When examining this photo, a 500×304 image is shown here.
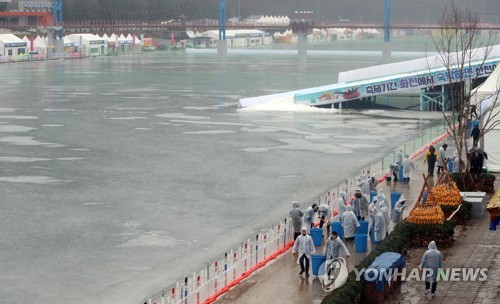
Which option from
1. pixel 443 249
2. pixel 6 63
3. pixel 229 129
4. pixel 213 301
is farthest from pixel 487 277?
pixel 6 63

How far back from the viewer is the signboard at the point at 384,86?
65.7 metres

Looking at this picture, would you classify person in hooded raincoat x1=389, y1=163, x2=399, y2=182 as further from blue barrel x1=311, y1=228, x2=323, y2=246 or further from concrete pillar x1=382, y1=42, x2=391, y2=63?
concrete pillar x1=382, y1=42, x2=391, y2=63

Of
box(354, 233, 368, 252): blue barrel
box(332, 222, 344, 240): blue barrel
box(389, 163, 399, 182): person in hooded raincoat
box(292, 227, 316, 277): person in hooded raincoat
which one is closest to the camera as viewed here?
box(292, 227, 316, 277): person in hooded raincoat

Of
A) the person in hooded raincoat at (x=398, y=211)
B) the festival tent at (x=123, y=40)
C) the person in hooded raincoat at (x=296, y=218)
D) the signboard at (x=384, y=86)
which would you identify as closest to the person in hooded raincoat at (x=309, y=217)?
the person in hooded raincoat at (x=296, y=218)

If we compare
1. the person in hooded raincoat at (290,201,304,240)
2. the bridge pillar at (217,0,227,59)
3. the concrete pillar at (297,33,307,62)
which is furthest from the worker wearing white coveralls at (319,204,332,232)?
the concrete pillar at (297,33,307,62)

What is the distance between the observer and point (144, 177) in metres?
41.1

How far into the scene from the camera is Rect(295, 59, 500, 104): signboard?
6569 cm

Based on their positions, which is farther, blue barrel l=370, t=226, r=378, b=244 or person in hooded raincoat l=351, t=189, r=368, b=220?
person in hooded raincoat l=351, t=189, r=368, b=220

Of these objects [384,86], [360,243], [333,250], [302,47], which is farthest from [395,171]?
[302,47]

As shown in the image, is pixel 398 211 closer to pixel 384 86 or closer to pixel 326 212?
pixel 326 212

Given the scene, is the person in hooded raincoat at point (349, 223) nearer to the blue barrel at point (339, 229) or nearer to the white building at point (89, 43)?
the blue barrel at point (339, 229)

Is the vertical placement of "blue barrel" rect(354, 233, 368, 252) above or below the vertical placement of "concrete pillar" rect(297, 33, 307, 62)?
below

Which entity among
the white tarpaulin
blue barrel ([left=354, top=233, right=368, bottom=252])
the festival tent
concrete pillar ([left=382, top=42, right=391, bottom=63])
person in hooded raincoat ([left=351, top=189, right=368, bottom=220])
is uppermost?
the festival tent

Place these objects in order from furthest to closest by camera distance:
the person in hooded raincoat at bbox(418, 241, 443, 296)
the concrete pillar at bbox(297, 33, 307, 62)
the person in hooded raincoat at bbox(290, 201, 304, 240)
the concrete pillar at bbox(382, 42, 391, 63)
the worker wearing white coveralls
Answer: the concrete pillar at bbox(297, 33, 307, 62) → the concrete pillar at bbox(382, 42, 391, 63) → the worker wearing white coveralls → the person in hooded raincoat at bbox(290, 201, 304, 240) → the person in hooded raincoat at bbox(418, 241, 443, 296)
